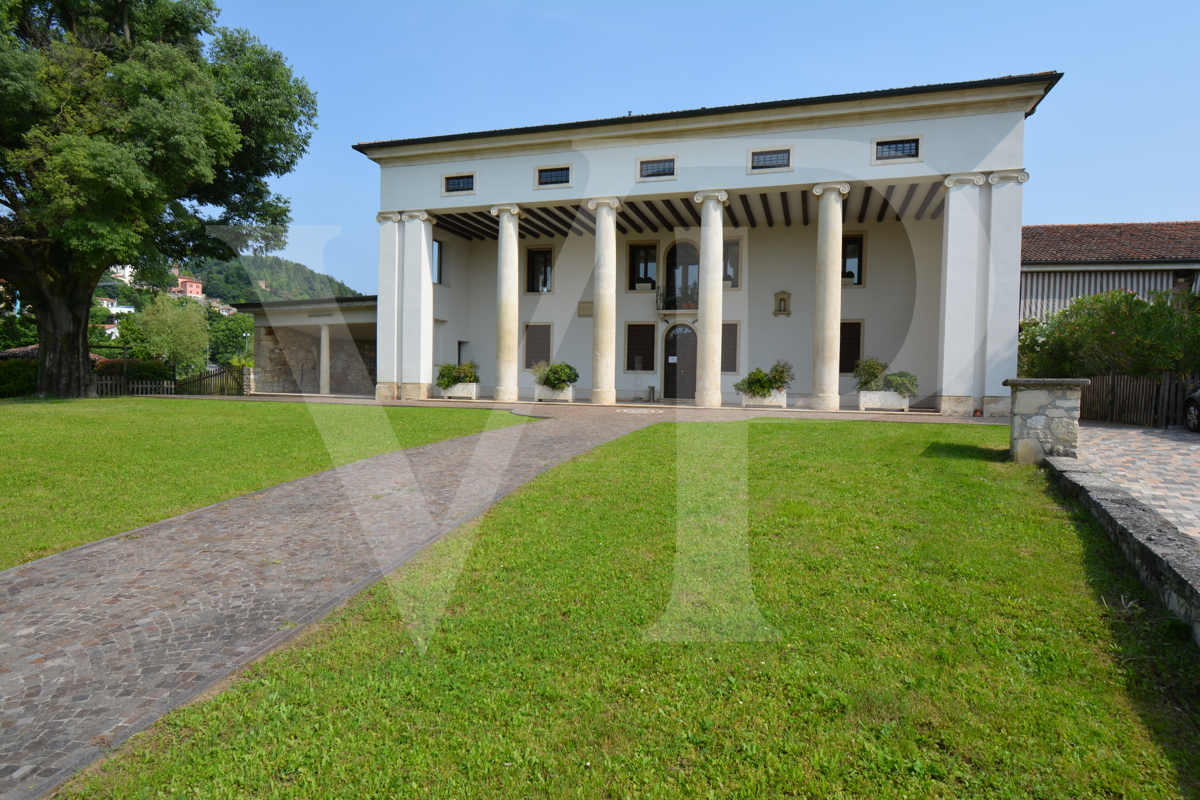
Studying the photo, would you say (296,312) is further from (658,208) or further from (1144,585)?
(1144,585)

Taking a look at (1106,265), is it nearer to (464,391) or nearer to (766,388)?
(766,388)

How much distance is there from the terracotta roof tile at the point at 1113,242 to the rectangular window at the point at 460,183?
19.6 metres

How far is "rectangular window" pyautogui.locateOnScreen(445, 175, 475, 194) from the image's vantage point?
73.2 ft

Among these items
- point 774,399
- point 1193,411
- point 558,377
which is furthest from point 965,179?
point 558,377

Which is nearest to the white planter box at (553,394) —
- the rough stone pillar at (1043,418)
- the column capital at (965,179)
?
the column capital at (965,179)

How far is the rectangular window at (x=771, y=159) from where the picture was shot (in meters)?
18.9

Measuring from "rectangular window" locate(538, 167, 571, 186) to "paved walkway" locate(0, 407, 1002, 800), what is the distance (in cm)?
1620

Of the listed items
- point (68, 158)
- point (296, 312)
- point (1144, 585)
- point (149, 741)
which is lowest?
point (149, 741)

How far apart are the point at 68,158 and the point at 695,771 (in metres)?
19.3

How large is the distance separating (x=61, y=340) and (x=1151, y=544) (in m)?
27.1

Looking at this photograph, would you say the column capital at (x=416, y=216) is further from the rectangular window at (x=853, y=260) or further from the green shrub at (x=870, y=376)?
the green shrub at (x=870, y=376)

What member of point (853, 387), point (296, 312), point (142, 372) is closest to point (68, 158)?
point (296, 312)

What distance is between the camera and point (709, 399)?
19.6 metres

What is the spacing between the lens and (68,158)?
47.9 feet
